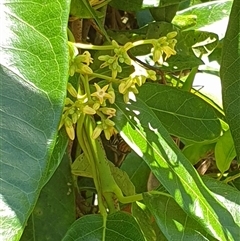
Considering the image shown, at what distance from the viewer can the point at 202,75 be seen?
111 centimetres

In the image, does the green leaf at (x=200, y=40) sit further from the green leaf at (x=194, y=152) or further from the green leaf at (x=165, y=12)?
the green leaf at (x=194, y=152)

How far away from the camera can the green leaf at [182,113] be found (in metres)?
0.88

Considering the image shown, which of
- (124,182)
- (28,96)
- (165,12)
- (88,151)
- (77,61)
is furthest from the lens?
(165,12)

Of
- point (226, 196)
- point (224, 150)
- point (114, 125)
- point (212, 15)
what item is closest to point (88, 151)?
point (114, 125)

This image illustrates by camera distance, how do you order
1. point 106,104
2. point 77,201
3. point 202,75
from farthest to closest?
point 202,75, point 77,201, point 106,104

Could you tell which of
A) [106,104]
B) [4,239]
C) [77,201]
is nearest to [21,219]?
[4,239]

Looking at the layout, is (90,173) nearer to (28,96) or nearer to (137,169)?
(137,169)

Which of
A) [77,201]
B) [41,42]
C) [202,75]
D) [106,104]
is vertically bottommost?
[77,201]

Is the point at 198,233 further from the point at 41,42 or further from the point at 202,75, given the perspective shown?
the point at 202,75

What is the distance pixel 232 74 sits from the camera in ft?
2.62

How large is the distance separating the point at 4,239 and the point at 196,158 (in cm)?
54

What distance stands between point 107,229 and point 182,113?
0.73 feet

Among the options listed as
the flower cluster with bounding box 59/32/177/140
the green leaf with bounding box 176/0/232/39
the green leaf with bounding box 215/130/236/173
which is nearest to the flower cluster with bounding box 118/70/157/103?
the flower cluster with bounding box 59/32/177/140

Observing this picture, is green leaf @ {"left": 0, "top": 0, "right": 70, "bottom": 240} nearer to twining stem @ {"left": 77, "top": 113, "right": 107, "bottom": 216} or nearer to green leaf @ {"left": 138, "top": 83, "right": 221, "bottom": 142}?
twining stem @ {"left": 77, "top": 113, "right": 107, "bottom": 216}
